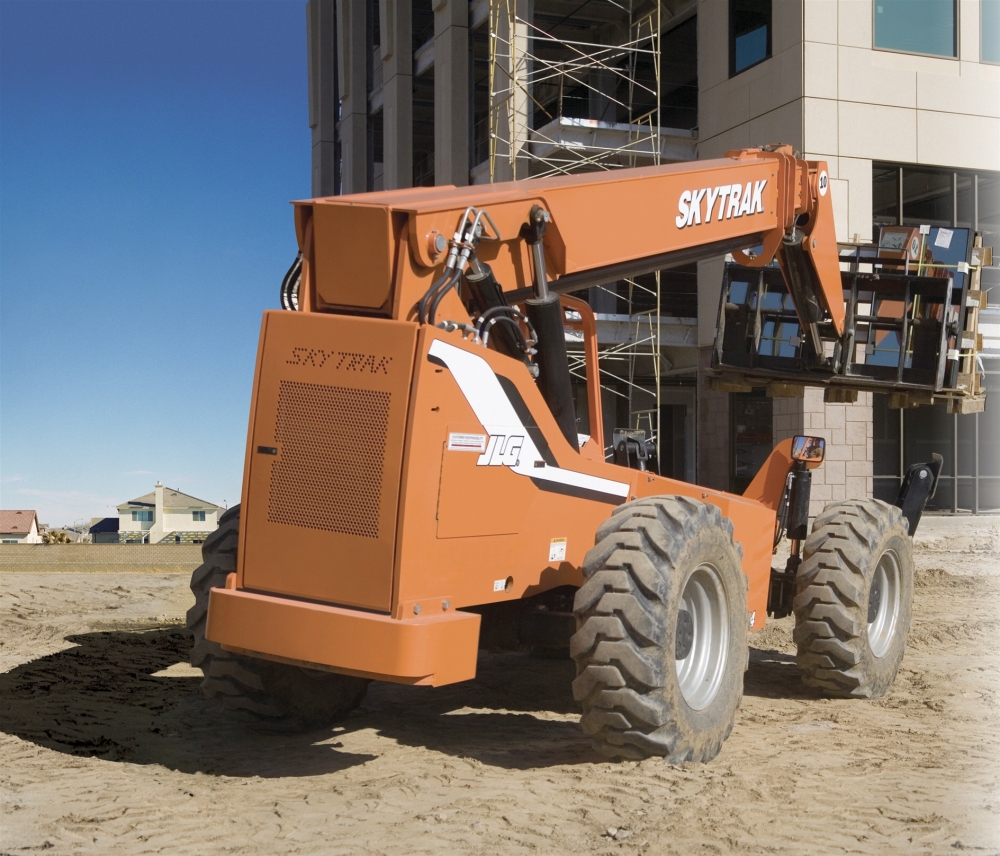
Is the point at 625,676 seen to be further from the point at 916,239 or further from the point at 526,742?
the point at 916,239

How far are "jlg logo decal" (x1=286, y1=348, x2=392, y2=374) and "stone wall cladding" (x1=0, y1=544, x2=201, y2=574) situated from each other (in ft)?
37.1

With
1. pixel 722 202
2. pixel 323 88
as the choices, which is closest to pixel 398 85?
pixel 323 88

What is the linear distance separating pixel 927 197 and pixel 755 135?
355 cm

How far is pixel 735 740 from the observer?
687 cm

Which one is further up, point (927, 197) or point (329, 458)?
point (927, 197)

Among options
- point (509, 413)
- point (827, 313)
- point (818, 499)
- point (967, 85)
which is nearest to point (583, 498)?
point (509, 413)

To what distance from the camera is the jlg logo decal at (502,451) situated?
5.83 m

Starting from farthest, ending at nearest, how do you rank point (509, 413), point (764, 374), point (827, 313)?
point (764, 374) → point (827, 313) → point (509, 413)

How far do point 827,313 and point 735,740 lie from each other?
160 inches

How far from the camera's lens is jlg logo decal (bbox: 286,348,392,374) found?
18.0ft

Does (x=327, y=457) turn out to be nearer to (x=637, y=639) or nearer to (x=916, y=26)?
(x=637, y=639)

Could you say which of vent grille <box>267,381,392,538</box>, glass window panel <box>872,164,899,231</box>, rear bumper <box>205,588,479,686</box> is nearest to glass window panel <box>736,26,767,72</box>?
glass window panel <box>872,164,899,231</box>

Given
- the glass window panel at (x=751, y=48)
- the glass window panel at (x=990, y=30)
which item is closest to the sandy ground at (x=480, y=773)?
the glass window panel at (x=751, y=48)

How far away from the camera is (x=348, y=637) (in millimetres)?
5383
